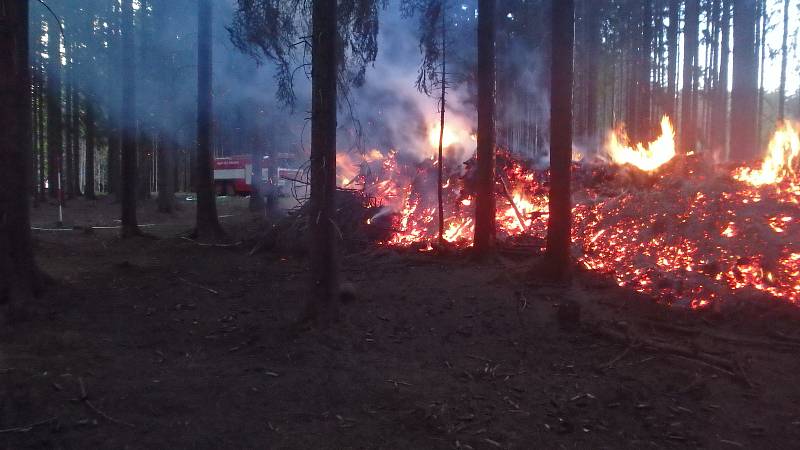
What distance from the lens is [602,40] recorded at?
2748 cm

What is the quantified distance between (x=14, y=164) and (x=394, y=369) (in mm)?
5419

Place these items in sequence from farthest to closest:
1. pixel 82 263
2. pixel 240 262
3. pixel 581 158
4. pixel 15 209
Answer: pixel 581 158
pixel 240 262
pixel 82 263
pixel 15 209

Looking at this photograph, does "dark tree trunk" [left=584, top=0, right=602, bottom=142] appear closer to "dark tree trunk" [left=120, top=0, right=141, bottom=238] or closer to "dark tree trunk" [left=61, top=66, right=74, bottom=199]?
"dark tree trunk" [left=120, top=0, right=141, bottom=238]

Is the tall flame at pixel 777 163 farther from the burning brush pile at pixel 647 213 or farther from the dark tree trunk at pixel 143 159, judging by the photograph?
the dark tree trunk at pixel 143 159

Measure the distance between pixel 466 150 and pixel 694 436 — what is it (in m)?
13.4

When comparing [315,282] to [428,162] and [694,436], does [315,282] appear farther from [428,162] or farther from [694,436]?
[428,162]

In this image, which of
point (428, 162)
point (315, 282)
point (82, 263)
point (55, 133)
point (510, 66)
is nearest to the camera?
point (315, 282)

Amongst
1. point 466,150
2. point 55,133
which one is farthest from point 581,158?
point 55,133

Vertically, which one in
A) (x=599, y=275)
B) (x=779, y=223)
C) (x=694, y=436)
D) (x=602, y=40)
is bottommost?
(x=694, y=436)

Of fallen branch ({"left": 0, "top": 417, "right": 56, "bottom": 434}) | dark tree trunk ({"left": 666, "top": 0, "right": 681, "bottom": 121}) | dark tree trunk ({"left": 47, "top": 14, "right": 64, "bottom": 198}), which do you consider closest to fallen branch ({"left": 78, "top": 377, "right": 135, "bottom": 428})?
fallen branch ({"left": 0, "top": 417, "right": 56, "bottom": 434})

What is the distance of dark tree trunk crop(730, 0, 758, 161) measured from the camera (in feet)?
61.2

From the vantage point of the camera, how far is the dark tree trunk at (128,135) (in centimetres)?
1416

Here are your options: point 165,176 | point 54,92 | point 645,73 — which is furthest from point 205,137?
point 645,73

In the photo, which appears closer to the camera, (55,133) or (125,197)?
(125,197)
